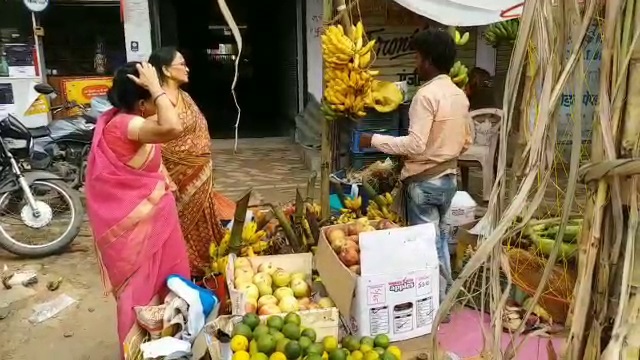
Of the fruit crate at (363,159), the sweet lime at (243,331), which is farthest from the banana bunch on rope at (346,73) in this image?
the fruit crate at (363,159)

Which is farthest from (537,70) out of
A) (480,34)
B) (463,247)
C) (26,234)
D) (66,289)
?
(480,34)

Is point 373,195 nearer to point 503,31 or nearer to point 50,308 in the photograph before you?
point 50,308

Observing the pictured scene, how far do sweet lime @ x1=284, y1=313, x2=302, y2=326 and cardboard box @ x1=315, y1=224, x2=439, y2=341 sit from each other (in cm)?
33

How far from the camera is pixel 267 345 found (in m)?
1.94

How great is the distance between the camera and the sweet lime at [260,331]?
2.01m

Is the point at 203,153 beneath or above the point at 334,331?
above

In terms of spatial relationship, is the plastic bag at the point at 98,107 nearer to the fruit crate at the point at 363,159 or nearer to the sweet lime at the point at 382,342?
the fruit crate at the point at 363,159

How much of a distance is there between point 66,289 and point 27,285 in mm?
280

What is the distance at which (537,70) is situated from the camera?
1002 mm

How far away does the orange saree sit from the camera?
3238mm

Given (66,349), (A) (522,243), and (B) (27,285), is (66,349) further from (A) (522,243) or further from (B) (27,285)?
(A) (522,243)

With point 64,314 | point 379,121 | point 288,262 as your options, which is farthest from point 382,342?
point 379,121

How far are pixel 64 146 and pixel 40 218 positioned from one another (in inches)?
55.9

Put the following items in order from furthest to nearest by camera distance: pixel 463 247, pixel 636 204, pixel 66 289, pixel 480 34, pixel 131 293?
pixel 480 34 < pixel 66 289 < pixel 463 247 < pixel 131 293 < pixel 636 204
